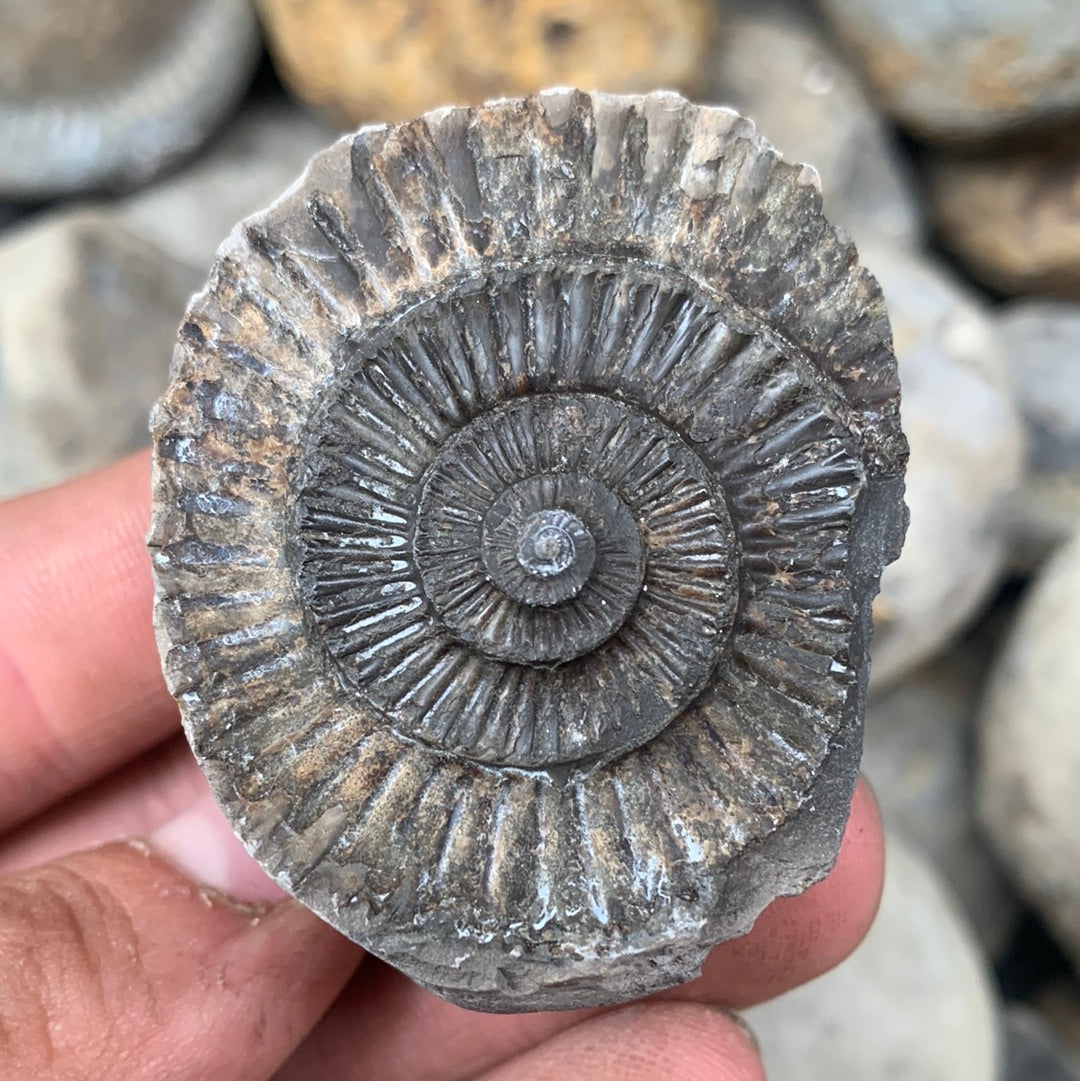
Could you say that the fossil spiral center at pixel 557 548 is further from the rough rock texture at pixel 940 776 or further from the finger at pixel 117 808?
the rough rock texture at pixel 940 776

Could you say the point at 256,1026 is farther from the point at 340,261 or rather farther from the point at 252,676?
the point at 340,261

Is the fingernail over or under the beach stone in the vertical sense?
over

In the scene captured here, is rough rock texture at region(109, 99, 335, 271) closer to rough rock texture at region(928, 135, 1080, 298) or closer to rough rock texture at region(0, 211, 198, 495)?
rough rock texture at region(0, 211, 198, 495)

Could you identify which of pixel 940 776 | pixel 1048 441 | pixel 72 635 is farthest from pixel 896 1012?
pixel 72 635

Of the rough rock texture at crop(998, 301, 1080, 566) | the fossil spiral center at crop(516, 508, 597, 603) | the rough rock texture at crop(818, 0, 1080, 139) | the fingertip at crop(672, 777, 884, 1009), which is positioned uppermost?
the rough rock texture at crop(818, 0, 1080, 139)

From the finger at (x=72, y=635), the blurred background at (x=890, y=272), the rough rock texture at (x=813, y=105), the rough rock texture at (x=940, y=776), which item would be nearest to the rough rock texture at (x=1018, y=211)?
the blurred background at (x=890, y=272)

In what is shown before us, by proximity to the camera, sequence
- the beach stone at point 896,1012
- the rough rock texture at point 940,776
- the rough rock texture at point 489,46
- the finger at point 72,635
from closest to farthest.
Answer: the finger at point 72,635
the beach stone at point 896,1012
the rough rock texture at point 489,46
the rough rock texture at point 940,776

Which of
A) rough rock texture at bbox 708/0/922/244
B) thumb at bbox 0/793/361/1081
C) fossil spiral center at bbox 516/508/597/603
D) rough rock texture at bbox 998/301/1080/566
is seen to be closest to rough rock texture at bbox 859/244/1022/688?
rough rock texture at bbox 998/301/1080/566

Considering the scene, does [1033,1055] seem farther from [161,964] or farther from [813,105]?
[813,105]
